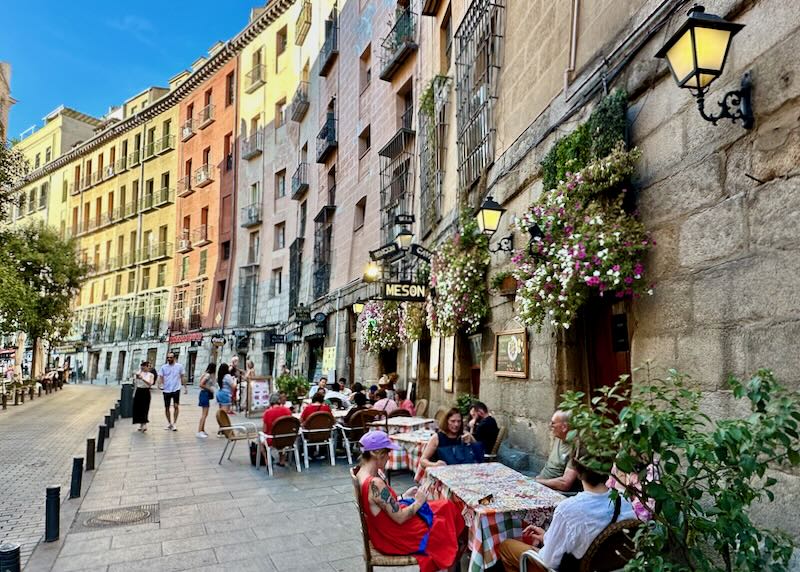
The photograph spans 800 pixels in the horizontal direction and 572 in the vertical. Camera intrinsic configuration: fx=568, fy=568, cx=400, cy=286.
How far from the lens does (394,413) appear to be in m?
9.76

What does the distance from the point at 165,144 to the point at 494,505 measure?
132 ft

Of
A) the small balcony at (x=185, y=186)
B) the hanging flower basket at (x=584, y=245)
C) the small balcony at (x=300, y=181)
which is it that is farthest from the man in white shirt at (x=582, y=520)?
the small balcony at (x=185, y=186)

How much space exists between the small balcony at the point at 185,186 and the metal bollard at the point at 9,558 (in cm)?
3434

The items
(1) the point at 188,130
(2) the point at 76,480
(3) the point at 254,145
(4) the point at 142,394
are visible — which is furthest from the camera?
(1) the point at 188,130

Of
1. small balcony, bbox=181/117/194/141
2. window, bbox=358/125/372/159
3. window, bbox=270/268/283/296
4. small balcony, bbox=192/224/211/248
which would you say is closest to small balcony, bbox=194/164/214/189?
small balcony, bbox=192/224/211/248

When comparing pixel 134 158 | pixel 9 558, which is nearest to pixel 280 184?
pixel 134 158

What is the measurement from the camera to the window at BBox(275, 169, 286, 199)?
28.7m

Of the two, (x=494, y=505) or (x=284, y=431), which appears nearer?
(x=494, y=505)

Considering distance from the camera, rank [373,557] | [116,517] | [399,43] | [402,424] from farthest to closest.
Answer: [399,43]
[402,424]
[116,517]
[373,557]

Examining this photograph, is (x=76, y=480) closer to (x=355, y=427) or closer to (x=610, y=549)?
(x=355, y=427)

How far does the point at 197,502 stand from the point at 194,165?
32970 mm

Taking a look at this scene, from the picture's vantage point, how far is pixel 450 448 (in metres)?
5.77

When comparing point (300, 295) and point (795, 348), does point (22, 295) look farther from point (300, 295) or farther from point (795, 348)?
point (795, 348)

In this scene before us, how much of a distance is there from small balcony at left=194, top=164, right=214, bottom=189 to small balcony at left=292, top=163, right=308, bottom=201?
34.2 ft
